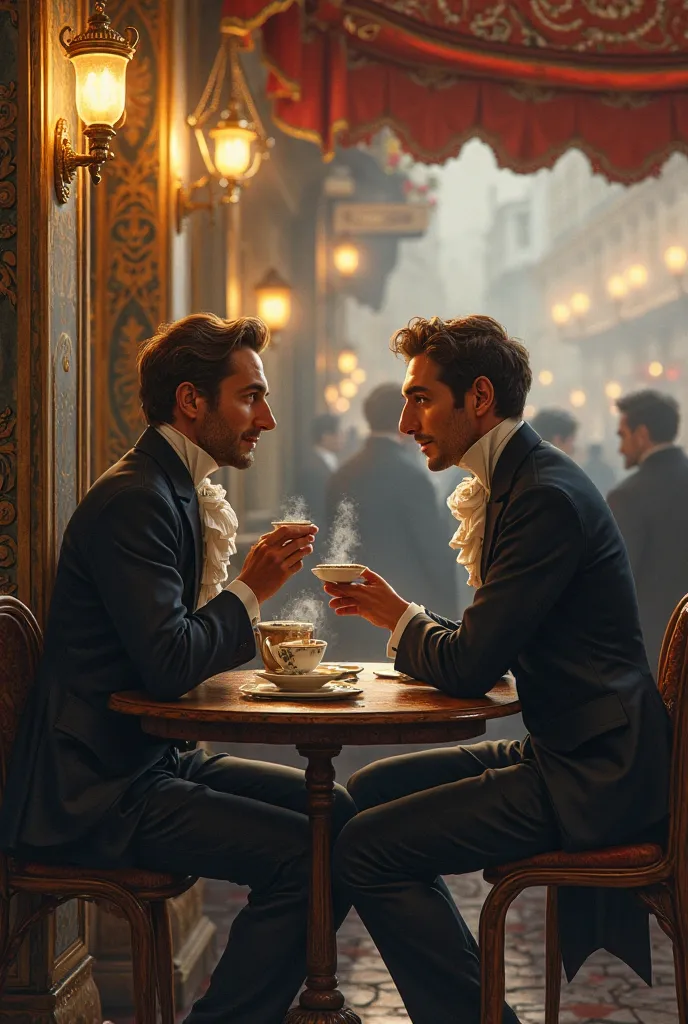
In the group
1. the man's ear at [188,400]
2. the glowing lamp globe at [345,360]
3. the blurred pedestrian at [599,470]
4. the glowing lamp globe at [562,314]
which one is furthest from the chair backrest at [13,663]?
the glowing lamp globe at [562,314]

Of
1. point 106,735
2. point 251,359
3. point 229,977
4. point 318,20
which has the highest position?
point 318,20

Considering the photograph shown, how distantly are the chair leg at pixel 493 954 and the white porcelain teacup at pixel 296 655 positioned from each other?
60 cm

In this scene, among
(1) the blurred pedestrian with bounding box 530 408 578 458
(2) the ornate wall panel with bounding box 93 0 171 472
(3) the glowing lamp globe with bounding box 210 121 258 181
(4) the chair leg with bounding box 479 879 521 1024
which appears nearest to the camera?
(4) the chair leg with bounding box 479 879 521 1024

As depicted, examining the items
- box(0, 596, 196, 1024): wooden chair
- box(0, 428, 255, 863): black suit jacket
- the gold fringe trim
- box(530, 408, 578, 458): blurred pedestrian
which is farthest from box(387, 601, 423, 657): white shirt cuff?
box(530, 408, 578, 458): blurred pedestrian

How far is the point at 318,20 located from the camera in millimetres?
5352

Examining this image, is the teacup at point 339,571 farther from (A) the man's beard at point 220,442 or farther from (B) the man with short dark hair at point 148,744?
(A) the man's beard at point 220,442

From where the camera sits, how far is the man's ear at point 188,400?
3227 mm

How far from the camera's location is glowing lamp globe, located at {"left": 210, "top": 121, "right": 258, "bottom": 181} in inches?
195

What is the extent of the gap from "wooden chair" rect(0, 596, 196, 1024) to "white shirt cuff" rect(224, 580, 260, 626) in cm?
48

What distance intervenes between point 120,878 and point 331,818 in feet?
1.51

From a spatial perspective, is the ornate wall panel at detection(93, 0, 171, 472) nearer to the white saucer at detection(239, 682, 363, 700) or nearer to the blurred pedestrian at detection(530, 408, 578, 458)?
the white saucer at detection(239, 682, 363, 700)

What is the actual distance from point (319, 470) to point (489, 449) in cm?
495

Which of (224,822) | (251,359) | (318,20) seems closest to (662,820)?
(224,822)

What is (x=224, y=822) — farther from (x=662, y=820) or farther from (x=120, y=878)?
(x=662, y=820)
